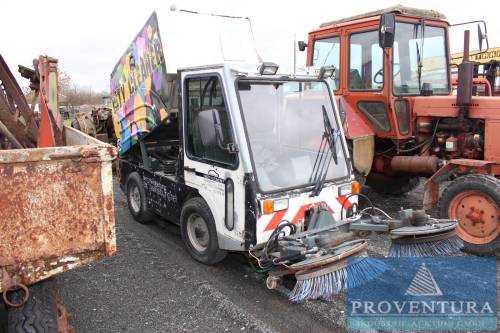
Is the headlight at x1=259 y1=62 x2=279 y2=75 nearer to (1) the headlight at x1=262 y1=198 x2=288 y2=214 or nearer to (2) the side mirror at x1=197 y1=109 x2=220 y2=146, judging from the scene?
(2) the side mirror at x1=197 y1=109 x2=220 y2=146

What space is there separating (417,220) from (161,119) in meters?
2.95

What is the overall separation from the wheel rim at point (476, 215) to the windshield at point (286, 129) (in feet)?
5.02

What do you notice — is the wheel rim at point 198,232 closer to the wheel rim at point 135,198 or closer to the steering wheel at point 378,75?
the wheel rim at point 135,198

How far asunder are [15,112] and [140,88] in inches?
73.5

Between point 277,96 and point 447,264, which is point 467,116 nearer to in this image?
point 447,264

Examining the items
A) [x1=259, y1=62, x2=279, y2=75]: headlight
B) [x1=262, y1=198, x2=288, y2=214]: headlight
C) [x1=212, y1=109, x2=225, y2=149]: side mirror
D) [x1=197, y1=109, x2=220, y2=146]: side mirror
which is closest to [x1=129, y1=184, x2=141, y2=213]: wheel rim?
[x1=197, y1=109, x2=220, y2=146]: side mirror

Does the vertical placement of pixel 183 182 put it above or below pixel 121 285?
above

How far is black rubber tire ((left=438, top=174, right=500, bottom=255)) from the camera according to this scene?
4398mm

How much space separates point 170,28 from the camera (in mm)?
4871

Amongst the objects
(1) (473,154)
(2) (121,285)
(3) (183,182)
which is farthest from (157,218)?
(1) (473,154)

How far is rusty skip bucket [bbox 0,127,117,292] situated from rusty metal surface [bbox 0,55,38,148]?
170 cm

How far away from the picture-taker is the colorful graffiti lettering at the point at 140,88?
4.89 meters

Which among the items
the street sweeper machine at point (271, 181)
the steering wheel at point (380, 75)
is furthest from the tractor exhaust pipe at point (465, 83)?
the street sweeper machine at point (271, 181)

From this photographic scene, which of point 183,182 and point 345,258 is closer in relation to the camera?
point 345,258
